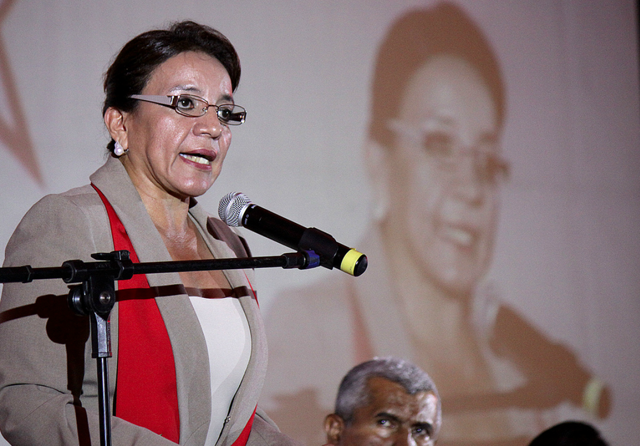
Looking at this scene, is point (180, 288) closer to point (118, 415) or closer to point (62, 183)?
point (118, 415)

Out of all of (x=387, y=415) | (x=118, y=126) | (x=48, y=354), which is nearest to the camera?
(x=48, y=354)

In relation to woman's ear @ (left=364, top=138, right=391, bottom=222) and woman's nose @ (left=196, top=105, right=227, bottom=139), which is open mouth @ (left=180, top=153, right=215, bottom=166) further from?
woman's ear @ (left=364, top=138, right=391, bottom=222)

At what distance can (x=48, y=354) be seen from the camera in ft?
4.42

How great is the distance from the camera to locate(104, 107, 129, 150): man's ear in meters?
1.78

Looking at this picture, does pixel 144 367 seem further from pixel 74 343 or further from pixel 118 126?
pixel 118 126

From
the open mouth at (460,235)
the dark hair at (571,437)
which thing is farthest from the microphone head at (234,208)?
the open mouth at (460,235)

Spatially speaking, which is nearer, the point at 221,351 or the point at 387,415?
the point at 221,351

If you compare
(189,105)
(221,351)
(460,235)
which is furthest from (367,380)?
(460,235)

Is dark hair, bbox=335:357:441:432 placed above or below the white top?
below

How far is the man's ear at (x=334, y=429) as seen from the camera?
7.22 feet

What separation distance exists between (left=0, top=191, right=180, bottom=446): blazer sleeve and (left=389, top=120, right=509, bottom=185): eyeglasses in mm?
2186

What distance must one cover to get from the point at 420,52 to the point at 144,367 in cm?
259

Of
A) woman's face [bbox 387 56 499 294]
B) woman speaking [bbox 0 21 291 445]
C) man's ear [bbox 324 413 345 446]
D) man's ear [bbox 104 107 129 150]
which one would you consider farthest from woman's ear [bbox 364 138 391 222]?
man's ear [bbox 104 107 129 150]

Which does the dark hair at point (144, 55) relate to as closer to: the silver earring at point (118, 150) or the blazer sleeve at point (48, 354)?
the silver earring at point (118, 150)
